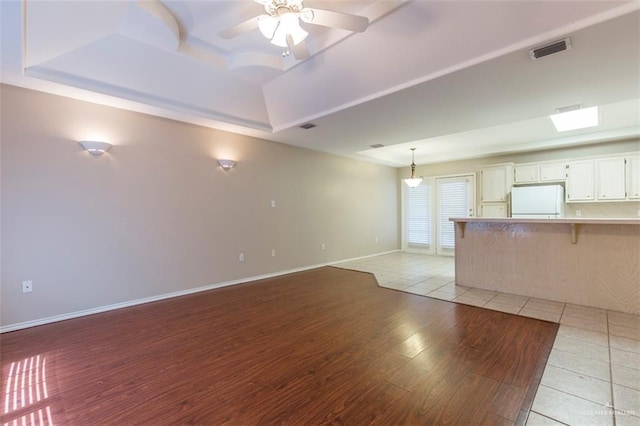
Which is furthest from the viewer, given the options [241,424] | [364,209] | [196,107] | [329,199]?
[364,209]

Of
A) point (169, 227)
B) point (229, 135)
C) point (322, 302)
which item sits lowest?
point (322, 302)

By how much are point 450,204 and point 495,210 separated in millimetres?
1300

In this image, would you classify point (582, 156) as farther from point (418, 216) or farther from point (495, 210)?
point (418, 216)

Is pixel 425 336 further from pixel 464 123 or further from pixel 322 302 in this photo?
pixel 464 123

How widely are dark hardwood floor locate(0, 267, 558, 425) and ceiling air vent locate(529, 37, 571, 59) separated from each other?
8.69ft

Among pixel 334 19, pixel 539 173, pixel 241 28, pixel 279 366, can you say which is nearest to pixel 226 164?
pixel 241 28

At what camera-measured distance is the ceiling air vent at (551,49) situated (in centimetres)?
237

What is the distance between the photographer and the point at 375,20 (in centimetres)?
265

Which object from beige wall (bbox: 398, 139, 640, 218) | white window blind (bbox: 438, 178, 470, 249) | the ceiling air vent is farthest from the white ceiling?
white window blind (bbox: 438, 178, 470, 249)

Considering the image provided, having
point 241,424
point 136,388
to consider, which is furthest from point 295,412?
point 136,388

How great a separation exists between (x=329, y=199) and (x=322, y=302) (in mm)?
3185

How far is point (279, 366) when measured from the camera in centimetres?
225

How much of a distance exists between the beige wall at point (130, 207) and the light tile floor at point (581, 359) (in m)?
2.69

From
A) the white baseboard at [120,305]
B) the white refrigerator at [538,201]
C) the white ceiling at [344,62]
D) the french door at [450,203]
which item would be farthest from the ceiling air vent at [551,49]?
the french door at [450,203]
